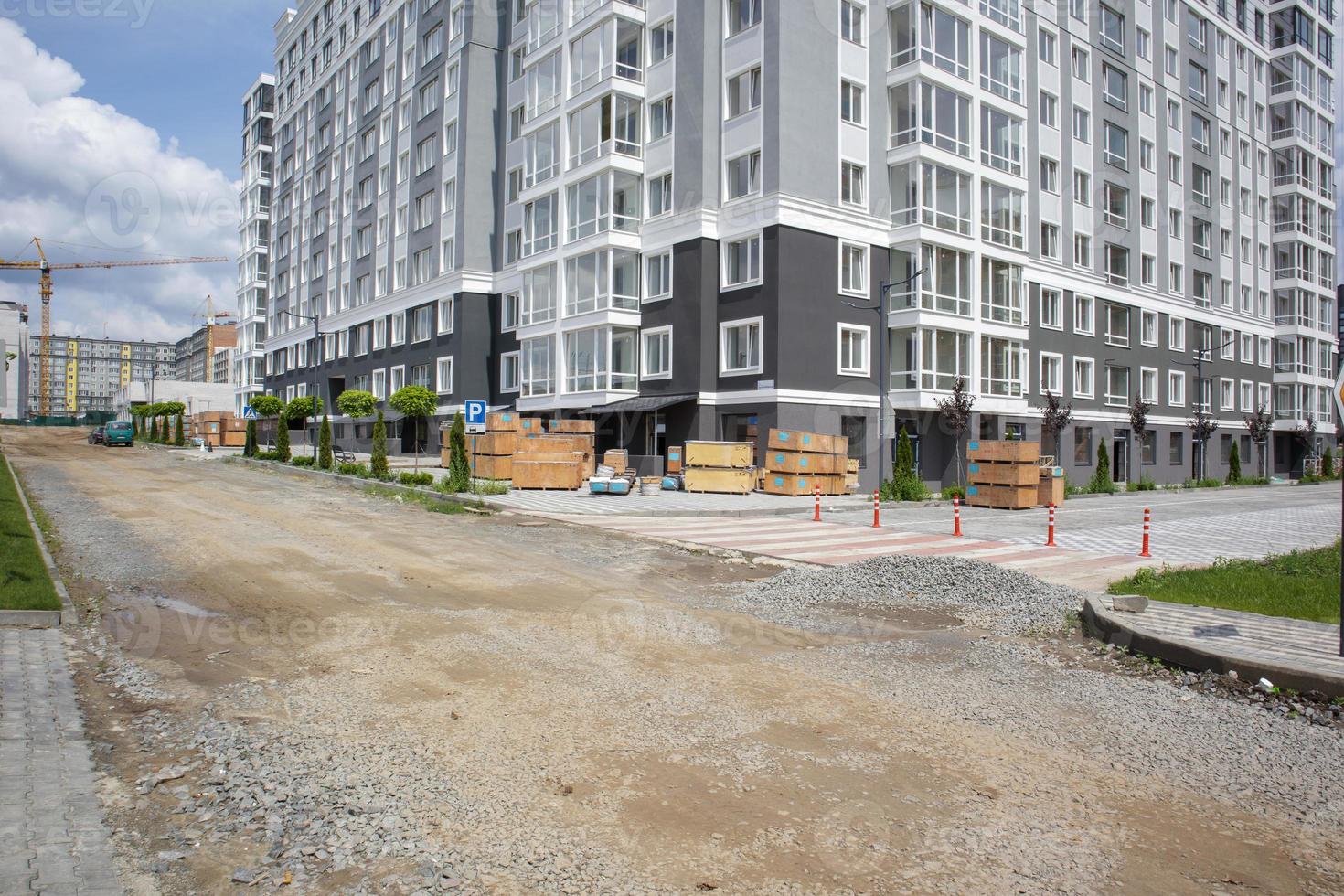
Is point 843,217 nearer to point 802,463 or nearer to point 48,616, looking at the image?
point 802,463

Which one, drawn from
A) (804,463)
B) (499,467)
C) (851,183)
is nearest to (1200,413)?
(851,183)

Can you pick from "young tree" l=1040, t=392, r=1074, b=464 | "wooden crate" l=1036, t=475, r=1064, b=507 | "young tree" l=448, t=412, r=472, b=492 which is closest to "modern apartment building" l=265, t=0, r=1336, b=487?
"young tree" l=1040, t=392, r=1074, b=464

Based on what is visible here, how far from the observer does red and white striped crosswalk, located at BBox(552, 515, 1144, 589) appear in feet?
42.5

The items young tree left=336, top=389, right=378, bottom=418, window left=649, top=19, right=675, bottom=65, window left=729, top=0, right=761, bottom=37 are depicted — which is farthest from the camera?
young tree left=336, top=389, right=378, bottom=418

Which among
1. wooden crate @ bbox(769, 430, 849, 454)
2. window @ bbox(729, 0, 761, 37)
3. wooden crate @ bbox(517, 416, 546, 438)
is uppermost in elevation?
window @ bbox(729, 0, 761, 37)

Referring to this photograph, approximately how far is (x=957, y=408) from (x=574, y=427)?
14.9 m

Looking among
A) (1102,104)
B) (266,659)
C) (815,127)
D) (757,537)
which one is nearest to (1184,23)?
(1102,104)

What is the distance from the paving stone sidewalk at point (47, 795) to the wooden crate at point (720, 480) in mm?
21991

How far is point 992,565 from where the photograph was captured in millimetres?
10648

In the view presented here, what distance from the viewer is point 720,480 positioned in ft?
90.7

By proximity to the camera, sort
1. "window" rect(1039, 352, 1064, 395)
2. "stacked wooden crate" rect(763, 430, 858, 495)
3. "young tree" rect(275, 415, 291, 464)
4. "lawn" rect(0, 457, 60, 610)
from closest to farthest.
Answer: "lawn" rect(0, 457, 60, 610)
"stacked wooden crate" rect(763, 430, 858, 495)
"young tree" rect(275, 415, 291, 464)
"window" rect(1039, 352, 1064, 395)

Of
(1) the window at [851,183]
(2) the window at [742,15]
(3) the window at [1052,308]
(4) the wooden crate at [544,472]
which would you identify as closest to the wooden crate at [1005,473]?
(1) the window at [851,183]

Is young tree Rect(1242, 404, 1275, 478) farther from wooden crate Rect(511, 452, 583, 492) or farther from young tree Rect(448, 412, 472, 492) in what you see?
young tree Rect(448, 412, 472, 492)

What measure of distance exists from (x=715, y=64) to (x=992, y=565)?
27583 millimetres
